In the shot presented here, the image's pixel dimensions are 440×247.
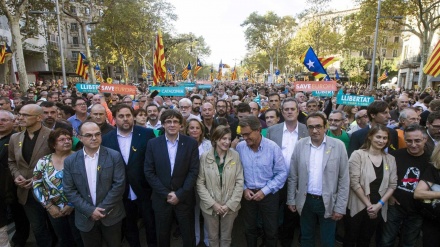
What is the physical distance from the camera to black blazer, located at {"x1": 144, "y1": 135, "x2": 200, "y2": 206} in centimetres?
338

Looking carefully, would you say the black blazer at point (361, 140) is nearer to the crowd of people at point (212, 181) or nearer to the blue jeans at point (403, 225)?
the crowd of people at point (212, 181)

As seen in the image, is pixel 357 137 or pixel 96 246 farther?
pixel 357 137

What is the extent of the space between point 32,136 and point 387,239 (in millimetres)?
4723

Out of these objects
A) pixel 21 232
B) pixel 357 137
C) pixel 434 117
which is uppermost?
pixel 434 117

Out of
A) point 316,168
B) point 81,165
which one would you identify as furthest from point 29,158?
point 316,168

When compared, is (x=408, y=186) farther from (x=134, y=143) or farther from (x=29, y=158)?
(x=29, y=158)

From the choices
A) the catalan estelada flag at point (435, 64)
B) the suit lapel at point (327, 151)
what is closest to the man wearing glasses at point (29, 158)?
the suit lapel at point (327, 151)

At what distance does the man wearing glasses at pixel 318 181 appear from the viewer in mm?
3211

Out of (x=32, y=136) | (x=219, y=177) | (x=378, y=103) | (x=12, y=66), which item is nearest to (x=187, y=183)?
(x=219, y=177)

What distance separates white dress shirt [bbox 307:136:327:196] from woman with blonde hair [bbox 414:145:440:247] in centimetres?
96

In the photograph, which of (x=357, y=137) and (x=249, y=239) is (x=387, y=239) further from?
(x=249, y=239)

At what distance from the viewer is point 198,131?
3.92 m

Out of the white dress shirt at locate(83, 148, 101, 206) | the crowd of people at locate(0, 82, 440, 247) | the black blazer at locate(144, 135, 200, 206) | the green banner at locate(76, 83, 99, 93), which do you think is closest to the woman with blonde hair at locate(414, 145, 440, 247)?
the crowd of people at locate(0, 82, 440, 247)

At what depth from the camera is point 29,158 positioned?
11.7 feet
